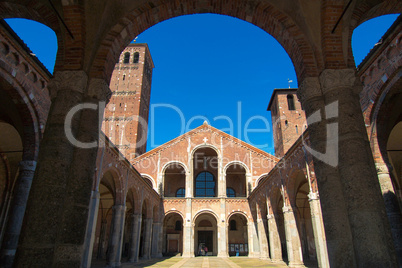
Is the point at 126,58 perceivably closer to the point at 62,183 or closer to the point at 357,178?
the point at 62,183

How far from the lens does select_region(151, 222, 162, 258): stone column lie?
20.2m

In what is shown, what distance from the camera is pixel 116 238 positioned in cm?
1321

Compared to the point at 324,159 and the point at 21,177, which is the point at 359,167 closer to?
the point at 324,159

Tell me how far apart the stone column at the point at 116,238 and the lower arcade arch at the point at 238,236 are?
508 inches

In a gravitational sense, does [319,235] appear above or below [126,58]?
below

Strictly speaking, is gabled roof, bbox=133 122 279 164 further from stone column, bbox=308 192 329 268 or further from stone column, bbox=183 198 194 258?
stone column, bbox=308 192 329 268

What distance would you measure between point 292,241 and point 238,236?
1276cm

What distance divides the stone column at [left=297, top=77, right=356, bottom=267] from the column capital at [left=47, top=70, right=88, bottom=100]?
3.70 metres

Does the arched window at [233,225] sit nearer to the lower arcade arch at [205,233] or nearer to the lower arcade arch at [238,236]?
the lower arcade arch at [238,236]

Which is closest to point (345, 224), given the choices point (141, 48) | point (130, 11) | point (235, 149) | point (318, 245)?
point (130, 11)

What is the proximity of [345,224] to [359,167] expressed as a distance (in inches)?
30.8

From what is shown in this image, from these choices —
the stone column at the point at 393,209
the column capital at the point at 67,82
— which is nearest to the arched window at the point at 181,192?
the stone column at the point at 393,209

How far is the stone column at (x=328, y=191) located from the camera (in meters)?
3.52

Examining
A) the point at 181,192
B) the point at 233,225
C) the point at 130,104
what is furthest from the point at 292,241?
the point at 130,104
